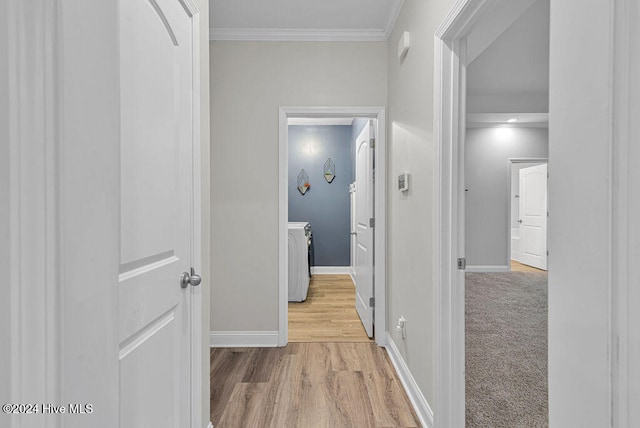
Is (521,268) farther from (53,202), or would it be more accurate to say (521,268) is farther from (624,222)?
(53,202)

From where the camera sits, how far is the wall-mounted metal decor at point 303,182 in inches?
232

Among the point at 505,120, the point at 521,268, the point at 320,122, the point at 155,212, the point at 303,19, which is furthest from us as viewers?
the point at 521,268

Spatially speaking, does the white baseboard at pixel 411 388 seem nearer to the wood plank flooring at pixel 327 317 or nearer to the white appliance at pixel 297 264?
the wood plank flooring at pixel 327 317

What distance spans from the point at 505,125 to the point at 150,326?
644 cm

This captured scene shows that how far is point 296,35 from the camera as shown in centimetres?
290

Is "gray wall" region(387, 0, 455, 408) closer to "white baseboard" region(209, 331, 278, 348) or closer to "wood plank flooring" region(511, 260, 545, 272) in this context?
"white baseboard" region(209, 331, 278, 348)

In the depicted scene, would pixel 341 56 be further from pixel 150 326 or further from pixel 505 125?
pixel 505 125

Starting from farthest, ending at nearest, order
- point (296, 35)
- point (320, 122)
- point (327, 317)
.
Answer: point (320, 122), point (327, 317), point (296, 35)

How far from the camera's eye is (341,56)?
2.93 meters

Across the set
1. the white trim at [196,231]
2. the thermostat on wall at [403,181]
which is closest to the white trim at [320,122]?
the thermostat on wall at [403,181]

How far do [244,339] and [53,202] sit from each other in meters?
2.69

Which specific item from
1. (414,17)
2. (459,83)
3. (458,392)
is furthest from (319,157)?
(458,392)

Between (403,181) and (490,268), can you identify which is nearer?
(403,181)

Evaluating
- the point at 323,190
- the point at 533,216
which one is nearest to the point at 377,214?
the point at 323,190
